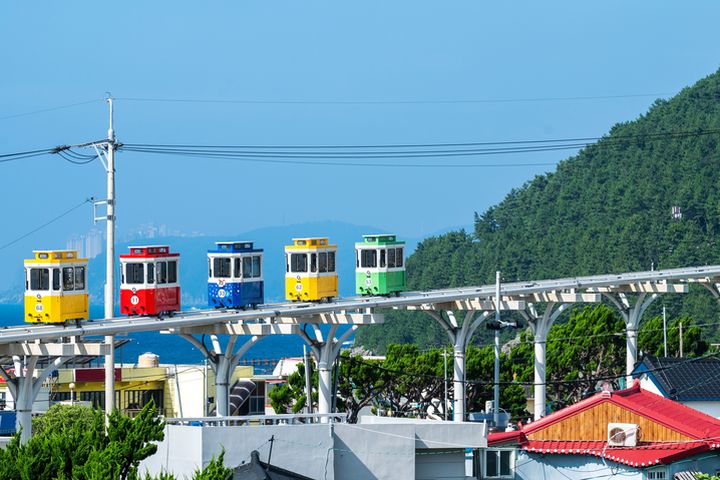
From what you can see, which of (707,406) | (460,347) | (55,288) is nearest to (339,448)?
(55,288)

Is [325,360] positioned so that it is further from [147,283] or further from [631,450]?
[631,450]

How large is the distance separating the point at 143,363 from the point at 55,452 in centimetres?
5712

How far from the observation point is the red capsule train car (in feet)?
151

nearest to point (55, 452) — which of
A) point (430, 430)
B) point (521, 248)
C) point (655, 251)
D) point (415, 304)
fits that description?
point (430, 430)

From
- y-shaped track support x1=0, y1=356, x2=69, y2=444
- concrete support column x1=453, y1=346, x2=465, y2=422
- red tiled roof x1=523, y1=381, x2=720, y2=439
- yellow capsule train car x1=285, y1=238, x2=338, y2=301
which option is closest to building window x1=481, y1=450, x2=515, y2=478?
red tiled roof x1=523, y1=381, x2=720, y2=439

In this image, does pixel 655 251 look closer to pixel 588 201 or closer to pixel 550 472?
pixel 588 201

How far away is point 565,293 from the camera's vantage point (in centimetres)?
5794

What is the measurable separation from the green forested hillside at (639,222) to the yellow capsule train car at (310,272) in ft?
312

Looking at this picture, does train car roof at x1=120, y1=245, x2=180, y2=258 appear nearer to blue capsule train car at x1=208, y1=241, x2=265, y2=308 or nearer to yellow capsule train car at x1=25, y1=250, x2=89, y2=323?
blue capsule train car at x1=208, y1=241, x2=265, y2=308

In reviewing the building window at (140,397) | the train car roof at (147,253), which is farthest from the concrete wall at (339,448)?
the building window at (140,397)

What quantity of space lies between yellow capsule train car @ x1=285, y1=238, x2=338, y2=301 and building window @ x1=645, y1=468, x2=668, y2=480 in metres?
18.3

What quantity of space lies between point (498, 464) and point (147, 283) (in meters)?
13.7

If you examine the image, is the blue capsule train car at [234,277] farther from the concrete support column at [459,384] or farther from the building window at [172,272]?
the concrete support column at [459,384]

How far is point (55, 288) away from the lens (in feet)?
139
